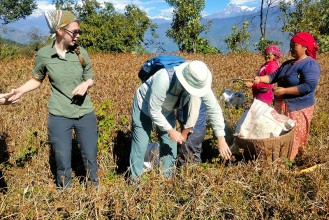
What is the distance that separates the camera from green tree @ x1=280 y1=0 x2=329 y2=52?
17.2 meters

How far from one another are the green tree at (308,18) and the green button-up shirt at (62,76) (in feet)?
52.7

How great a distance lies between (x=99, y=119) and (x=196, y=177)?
81.6 inches

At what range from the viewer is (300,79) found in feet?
11.2

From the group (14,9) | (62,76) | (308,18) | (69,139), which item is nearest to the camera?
(62,76)

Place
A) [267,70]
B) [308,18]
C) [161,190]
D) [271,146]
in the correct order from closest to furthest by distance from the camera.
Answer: [161,190]
[271,146]
[267,70]
[308,18]

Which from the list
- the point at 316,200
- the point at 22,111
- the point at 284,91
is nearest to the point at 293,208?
the point at 316,200

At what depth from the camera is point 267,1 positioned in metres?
24.1

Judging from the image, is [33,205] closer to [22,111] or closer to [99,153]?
[99,153]

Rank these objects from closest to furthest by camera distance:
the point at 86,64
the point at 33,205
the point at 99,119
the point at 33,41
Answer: the point at 33,205 < the point at 86,64 < the point at 99,119 < the point at 33,41

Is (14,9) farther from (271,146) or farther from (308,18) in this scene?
(271,146)

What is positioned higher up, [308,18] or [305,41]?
[305,41]

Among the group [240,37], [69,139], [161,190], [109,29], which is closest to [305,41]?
[161,190]

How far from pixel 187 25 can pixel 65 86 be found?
20.4 metres

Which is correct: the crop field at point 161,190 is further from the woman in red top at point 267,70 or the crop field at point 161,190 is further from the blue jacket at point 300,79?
the woman in red top at point 267,70
